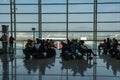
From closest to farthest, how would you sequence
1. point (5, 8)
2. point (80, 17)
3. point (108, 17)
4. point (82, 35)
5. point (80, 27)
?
point (80, 27)
point (108, 17)
point (80, 17)
point (5, 8)
point (82, 35)

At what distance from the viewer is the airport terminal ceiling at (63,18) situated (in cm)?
2427

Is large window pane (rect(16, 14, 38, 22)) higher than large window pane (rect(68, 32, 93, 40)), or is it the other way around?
large window pane (rect(16, 14, 38, 22))

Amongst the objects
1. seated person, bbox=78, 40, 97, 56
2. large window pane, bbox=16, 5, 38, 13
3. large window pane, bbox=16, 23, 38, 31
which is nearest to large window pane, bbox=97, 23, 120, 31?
large window pane, bbox=16, 23, 38, 31

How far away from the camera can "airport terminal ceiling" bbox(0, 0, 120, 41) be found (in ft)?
79.6

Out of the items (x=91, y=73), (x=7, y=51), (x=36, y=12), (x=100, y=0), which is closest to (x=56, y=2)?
(x=36, y=12)

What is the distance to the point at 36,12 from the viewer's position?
2462 centimetres

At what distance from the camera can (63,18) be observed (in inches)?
963

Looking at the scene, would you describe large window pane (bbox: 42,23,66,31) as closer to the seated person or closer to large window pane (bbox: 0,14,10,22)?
large window pane (bbox: 0,14,10,22)

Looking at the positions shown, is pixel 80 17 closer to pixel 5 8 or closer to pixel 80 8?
pixel 80 8

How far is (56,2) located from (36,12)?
5.88 ft

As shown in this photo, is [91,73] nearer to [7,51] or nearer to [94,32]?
[7,51]

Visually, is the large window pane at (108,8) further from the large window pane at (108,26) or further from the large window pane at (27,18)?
the large window pane at (27,18)

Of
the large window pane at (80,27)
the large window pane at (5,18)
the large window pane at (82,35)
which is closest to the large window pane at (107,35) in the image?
the large window pane at (82,35)

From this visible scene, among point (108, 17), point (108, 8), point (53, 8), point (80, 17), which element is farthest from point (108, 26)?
point (53, 8)
